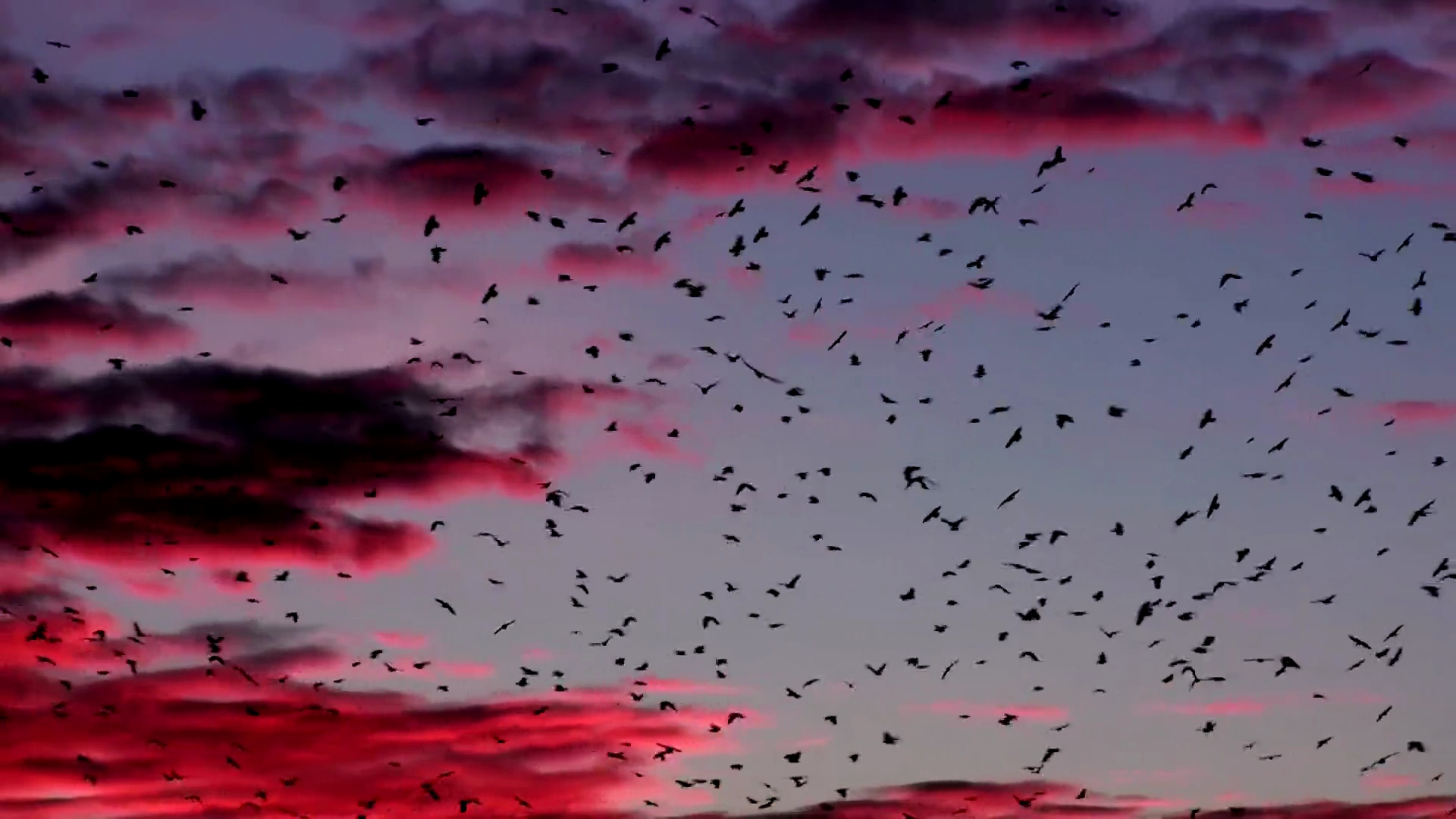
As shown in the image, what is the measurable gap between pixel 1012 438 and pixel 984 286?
184 inches

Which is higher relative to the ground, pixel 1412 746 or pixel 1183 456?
pixel 1183 456

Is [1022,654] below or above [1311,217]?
below

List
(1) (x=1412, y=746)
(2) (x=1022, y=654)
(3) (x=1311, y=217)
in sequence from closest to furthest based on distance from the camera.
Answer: (3) (x=1311, y=217) → (1) (x=1412, y=746) → (2) (x=1022, y=654)

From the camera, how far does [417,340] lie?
62.2 metres

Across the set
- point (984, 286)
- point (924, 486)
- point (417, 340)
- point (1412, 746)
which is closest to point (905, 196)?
point (984, 286)

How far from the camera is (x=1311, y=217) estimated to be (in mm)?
51344

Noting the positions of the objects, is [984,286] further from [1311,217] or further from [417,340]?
[417,340]

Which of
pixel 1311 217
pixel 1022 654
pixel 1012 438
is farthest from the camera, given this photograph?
pixel 1022 654

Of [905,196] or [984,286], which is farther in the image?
[984,286]

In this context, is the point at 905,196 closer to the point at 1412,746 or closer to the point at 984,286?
the point at 984,286

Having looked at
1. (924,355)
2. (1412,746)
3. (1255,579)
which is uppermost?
(924,355)

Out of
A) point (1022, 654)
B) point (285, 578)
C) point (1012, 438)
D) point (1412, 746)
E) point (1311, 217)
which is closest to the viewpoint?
point (1311, 217)

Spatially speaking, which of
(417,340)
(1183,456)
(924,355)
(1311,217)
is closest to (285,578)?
(417,340)

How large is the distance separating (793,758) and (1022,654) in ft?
27.5
